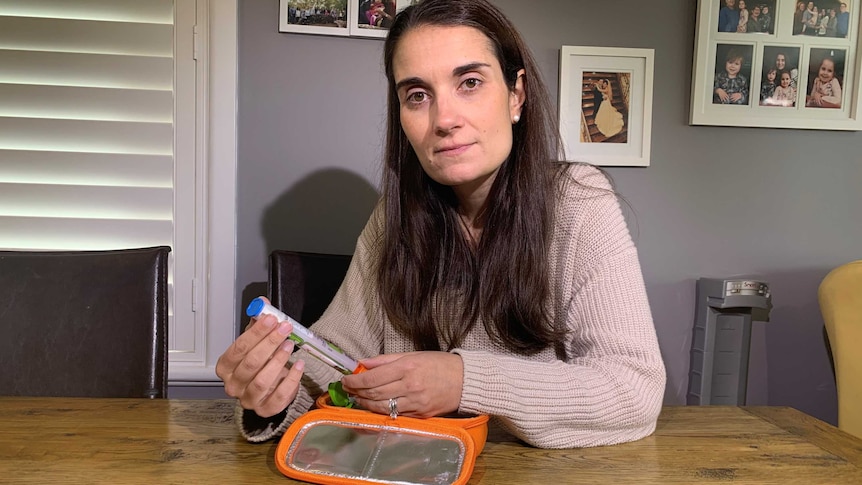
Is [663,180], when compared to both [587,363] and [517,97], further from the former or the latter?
[587,363]

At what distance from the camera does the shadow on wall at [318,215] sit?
5.24ft

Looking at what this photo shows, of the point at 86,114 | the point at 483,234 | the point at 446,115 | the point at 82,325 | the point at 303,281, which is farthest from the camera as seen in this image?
the point at 86,114

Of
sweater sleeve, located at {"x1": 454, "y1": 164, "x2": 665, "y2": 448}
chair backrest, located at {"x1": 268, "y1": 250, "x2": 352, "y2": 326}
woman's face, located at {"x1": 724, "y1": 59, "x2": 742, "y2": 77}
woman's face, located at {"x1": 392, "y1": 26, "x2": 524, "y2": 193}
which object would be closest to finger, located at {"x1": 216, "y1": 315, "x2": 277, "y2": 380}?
sweater sleeve, located at {"x1": 454, "y1": 164, "x2": 665, "y2": 448}

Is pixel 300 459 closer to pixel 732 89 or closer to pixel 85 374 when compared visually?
pixel 85 374

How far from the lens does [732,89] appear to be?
1.63 meters

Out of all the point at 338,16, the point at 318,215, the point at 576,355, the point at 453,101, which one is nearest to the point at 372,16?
the point at 338,16

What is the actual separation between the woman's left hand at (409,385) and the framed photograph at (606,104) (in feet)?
3.37

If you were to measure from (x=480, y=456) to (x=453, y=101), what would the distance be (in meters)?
0.51

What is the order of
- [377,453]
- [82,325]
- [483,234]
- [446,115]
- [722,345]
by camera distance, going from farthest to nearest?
1. [722,345]
2. [82,325]
3. [483,234]
4. [446,115]
5. [377,453]

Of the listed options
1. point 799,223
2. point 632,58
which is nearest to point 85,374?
point 632,58

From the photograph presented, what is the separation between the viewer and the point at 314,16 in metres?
1.54

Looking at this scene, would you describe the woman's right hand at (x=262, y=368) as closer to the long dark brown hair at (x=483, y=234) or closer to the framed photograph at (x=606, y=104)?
the long dark brown hair at (x=483, y=234)

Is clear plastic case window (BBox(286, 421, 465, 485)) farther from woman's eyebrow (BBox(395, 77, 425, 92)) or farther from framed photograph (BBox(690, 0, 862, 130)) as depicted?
framed photograph (BBox(690, 0, 862, 130))

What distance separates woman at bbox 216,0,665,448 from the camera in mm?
765
